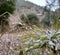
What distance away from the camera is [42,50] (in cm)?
371

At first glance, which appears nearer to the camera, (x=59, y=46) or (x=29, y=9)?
(x=59, y=46)

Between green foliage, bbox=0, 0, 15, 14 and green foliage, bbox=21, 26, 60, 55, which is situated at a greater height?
green foliage, bbox=21, 26, 60, 55

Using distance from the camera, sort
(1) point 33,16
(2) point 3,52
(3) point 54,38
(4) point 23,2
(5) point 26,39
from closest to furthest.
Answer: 1. (3) point 54,38
2. (5) point 26,39
3. (2) point 3,52
4. (1) point 33,16
5. (4) point 23,2

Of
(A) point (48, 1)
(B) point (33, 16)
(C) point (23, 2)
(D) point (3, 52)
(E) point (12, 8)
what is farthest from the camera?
(C) point (23, 2)

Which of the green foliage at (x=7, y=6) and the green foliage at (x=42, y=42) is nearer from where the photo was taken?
the green foliage at (x=42, y=42)

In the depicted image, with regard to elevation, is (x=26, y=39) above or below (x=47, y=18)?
above

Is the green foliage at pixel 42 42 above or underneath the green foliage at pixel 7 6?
above

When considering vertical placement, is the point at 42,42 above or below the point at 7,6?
above

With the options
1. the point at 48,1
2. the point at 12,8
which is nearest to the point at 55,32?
the point at 12,8

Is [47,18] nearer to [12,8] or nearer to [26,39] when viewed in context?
[12,8]

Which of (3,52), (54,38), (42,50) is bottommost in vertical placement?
(3,52)

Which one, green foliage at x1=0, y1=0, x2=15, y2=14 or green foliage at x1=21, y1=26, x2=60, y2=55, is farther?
green foliage at x1=0, y1=0, x2=15, y2=14

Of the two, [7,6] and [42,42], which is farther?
[7,6]

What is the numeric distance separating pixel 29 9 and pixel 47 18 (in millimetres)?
3508
